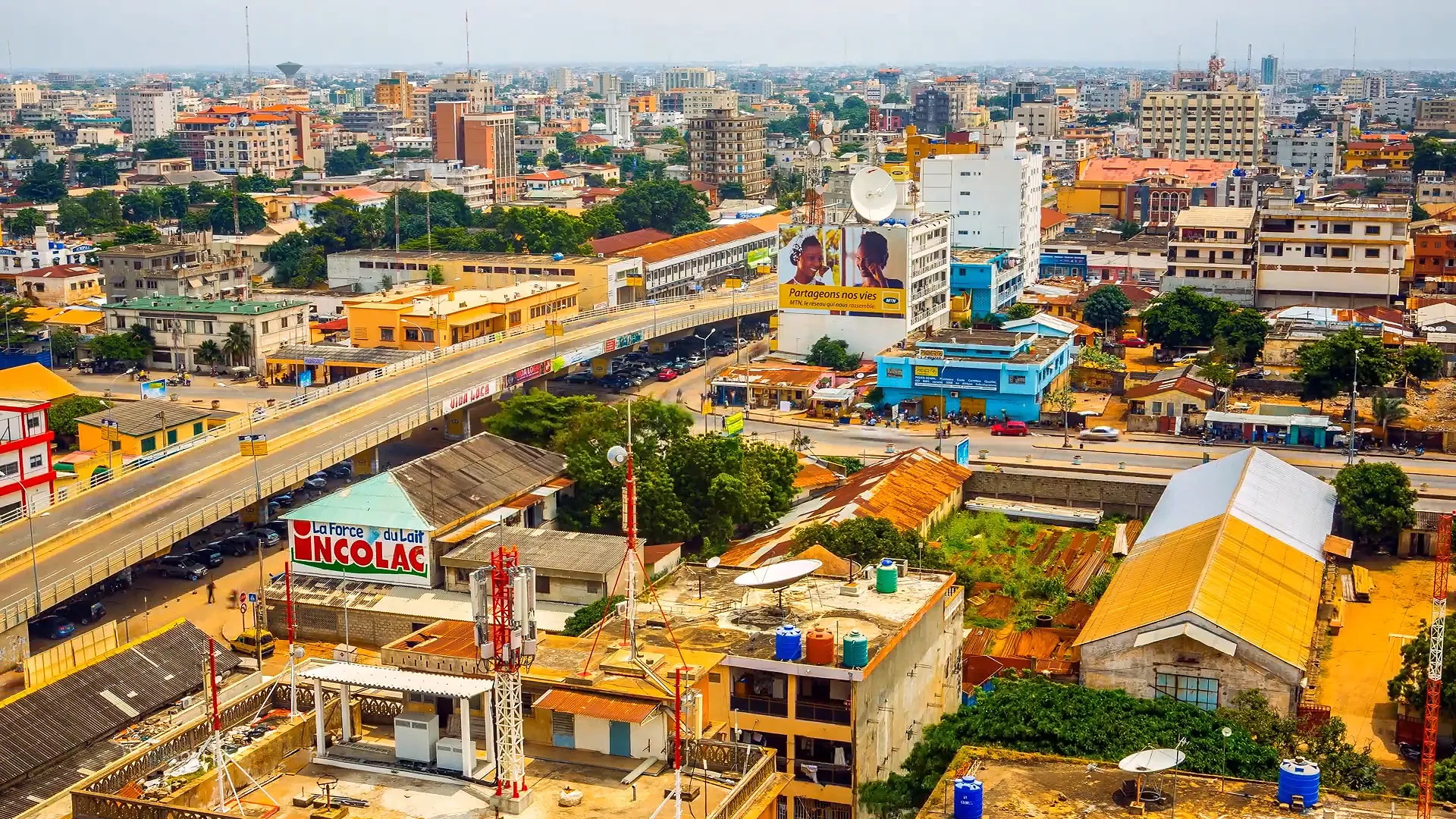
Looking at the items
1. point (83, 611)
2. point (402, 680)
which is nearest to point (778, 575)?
point (402, 680)

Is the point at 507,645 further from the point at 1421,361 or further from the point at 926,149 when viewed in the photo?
the point at 926,149

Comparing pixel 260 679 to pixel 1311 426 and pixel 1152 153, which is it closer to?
pixel 1311 426

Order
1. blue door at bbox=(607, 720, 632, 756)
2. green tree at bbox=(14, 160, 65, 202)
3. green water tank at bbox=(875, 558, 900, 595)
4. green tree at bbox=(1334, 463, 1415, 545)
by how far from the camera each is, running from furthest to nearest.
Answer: green tree at bbox=(14, 160, 65, 202) < green tree at bbox=(1334, 463, 1415, 545) < green water tank at bbox=(875, 558, 900, 595) < blue door at bbox=(607, 720, 632, 756)

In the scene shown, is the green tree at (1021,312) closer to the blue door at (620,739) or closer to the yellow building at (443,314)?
the yellow building at (443,314)

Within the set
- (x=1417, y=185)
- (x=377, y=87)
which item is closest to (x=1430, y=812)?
(x=1417, y=185)

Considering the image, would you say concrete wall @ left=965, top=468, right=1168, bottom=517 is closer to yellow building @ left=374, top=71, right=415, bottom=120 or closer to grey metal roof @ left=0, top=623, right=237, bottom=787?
grey metal roof @ left=0, top=623, right=237, bottom=787

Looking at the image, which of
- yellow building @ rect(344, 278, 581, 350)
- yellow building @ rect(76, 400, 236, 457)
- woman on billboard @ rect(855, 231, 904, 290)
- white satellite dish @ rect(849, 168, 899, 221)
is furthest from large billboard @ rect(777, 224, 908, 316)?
yellow building @ rect(76, 400, 236, 457)

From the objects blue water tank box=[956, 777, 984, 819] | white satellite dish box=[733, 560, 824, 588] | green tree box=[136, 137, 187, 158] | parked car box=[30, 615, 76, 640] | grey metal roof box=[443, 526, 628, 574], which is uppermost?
green tree box=[136, 137, 187, 158]
